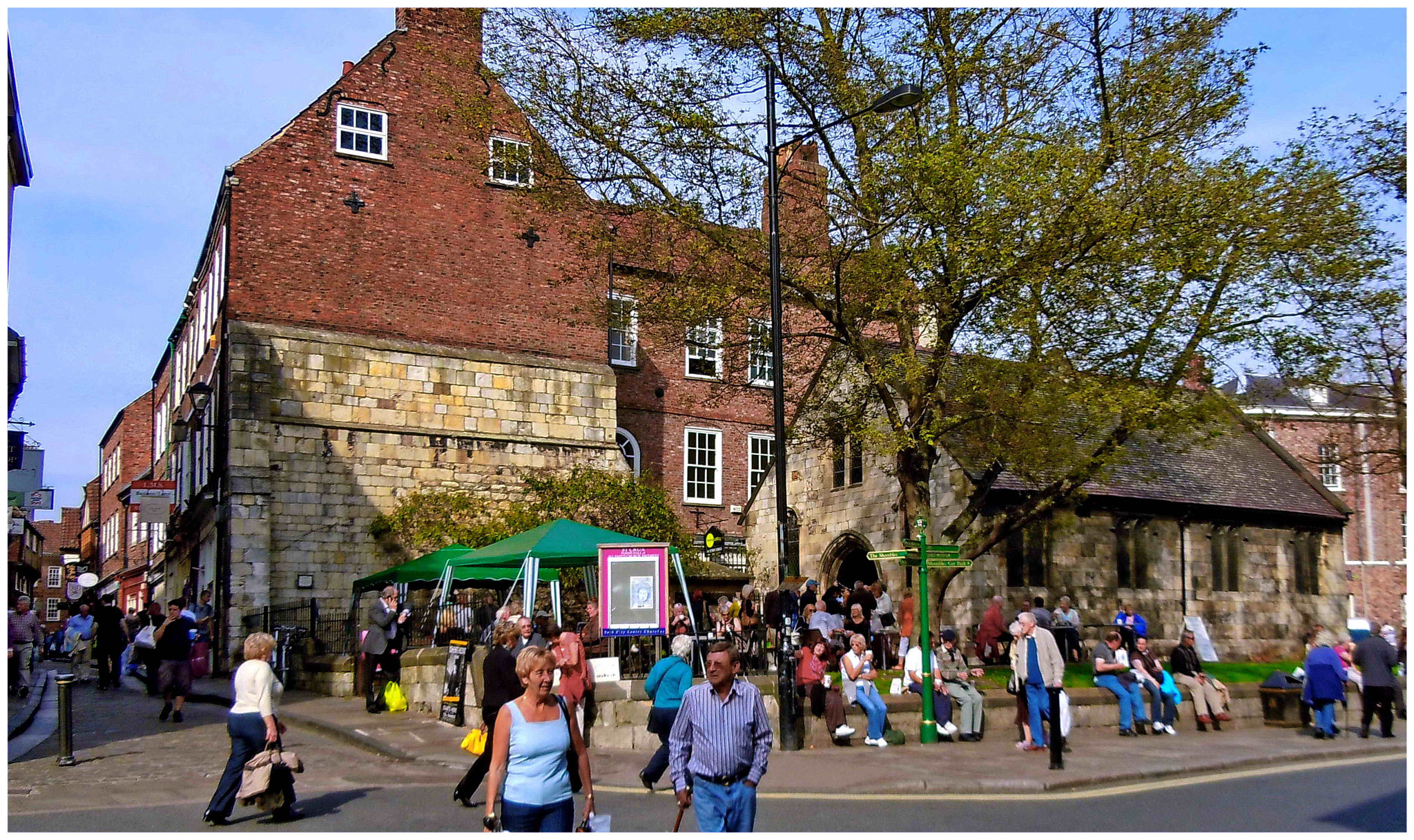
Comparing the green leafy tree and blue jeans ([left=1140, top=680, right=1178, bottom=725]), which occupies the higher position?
the green leafy tree

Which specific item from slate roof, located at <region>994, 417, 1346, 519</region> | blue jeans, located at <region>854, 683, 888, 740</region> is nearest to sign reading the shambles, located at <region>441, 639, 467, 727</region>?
blue jeans, located at <region>854, 683, 888, 740</region>

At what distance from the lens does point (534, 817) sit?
662 centimetres

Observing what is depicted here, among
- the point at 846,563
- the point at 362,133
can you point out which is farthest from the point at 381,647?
the point at 846,563

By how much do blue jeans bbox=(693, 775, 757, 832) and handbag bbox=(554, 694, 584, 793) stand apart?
777 mm

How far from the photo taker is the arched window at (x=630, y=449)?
32.8 m

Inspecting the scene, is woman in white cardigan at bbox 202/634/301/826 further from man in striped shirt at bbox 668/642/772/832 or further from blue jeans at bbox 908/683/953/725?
blue jeans at bbox 908/683/953/725

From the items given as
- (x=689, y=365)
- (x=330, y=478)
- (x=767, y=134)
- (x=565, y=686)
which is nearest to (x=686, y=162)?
(x=767, y=134)

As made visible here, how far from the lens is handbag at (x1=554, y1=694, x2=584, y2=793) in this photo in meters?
6.95

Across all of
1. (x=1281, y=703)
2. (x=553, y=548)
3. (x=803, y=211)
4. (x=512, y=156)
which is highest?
(x=512, y=156)

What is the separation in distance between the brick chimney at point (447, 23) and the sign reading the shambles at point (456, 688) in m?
17.4

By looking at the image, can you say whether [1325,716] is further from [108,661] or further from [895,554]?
[108,661]

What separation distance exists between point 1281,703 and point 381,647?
45.8 feet

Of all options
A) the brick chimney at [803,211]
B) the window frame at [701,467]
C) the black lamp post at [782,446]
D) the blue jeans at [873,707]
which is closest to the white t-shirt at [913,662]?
the blue jeans at [873,707]

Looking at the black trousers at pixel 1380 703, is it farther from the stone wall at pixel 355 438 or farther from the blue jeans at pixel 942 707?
the stone wall at pixel 355 438
